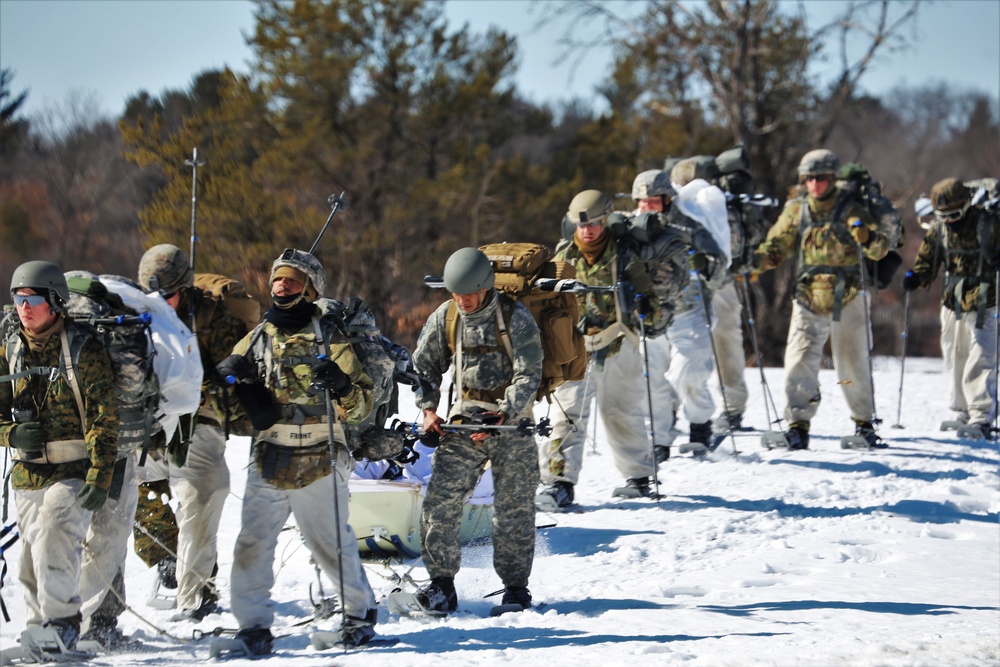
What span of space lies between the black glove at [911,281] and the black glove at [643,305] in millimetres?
4030

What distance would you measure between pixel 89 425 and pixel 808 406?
23.5 ft

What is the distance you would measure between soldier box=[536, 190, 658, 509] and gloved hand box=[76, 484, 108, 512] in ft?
12.6

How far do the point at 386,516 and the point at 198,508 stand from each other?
1.18 meters

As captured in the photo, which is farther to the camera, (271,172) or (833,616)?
(271,172)

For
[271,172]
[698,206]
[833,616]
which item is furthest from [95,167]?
Result: [833,616]

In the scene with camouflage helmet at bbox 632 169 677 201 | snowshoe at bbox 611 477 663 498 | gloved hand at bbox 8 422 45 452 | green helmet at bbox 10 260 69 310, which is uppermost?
camouflage helmet at bbox 632 169 677 201

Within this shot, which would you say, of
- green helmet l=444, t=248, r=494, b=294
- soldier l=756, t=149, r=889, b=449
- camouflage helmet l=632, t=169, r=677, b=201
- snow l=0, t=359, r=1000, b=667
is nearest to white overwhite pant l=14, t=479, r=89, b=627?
snow l=0, t=359, r=1000, b=667

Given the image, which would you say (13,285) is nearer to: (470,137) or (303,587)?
(303,587)

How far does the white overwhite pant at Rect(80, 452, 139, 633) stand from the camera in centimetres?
618

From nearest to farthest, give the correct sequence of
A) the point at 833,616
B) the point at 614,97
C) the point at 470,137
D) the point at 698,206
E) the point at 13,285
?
the point at 13,285, the point at 833,616, the point at 698,206, the point at 470,137, the point at 614,97

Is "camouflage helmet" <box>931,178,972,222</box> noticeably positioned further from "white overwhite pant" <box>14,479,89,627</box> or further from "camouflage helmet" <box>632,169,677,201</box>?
"white overwhite pant" <box>14,479,89,627</box>

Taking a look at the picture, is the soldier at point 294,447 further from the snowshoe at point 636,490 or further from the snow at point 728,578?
the snowshoe at point 636,490

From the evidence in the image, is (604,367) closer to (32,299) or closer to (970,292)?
(32,299)

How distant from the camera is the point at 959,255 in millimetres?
12359
